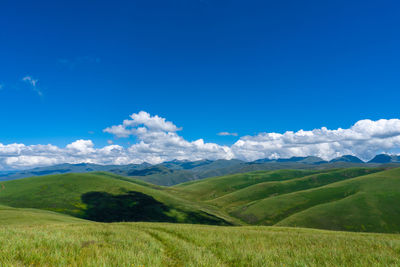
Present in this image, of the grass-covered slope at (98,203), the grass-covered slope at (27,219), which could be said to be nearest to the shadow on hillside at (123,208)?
the grass-covered slope at (98,203)

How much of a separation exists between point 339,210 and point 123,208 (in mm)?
159171

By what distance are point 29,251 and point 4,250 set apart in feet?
2.00

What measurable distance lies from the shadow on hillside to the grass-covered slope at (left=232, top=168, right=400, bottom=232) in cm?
7131

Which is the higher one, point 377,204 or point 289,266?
point 289,266

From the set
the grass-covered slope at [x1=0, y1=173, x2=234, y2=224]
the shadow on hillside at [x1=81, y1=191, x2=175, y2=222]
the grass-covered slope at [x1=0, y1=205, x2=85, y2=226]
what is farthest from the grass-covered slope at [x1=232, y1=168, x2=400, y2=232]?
the grass-covered slope at [x1=0, y1=205, x2=85, y2=226]

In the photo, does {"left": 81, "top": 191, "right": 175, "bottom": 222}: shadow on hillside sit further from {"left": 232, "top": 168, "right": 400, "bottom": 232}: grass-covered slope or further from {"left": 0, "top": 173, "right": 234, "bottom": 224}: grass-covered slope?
{"left": 232, "top": 168, "right": 400, "bottom": 232}: grass-covered slope

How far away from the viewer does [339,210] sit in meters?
145

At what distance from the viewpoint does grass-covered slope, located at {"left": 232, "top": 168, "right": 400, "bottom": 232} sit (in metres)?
132

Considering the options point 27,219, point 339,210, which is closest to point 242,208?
point 339,210

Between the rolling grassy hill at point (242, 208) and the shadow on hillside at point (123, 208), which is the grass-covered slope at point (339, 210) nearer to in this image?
the rolling grassy hill at point (242, 208)

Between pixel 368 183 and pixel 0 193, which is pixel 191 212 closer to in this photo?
pixel 0 193

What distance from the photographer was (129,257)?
6.06 meters

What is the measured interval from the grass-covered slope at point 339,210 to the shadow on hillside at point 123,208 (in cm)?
7131

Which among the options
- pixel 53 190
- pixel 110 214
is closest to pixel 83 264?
pixel 110 214
